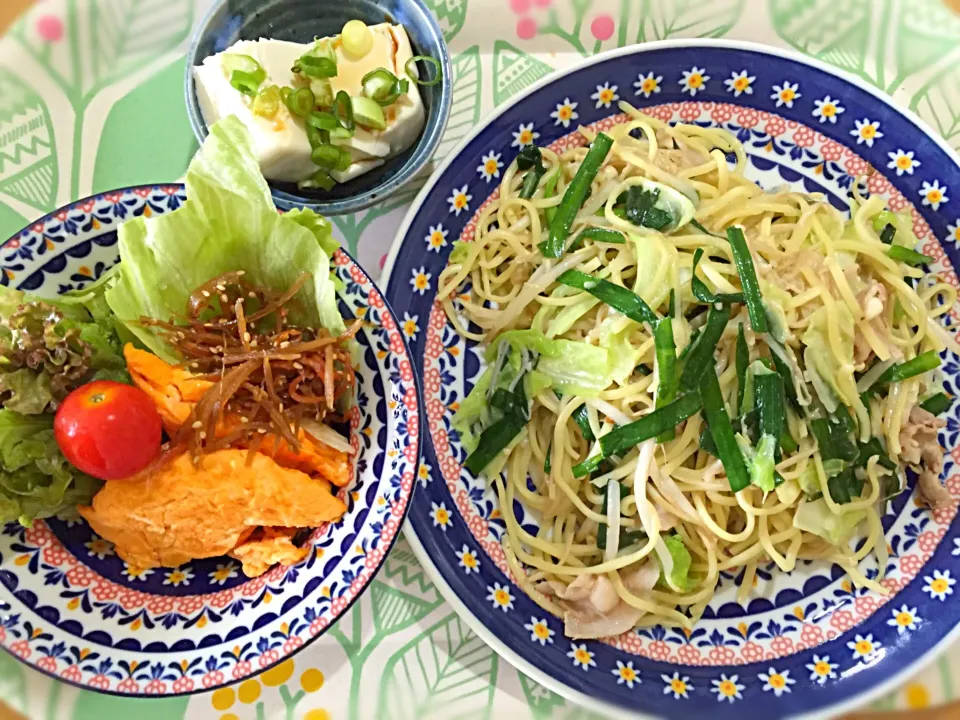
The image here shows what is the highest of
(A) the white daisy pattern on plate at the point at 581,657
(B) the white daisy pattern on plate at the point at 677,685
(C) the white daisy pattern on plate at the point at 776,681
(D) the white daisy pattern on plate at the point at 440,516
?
(D) the white daisy pattern on plate at the point at 440,516

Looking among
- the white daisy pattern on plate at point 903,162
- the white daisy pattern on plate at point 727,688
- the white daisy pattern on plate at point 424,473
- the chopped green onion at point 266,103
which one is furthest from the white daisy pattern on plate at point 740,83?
the white daisy pattern on plate at point 727,688

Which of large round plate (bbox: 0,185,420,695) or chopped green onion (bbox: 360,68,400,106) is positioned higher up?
chopped green onion (bbox: 360,68,400,106)

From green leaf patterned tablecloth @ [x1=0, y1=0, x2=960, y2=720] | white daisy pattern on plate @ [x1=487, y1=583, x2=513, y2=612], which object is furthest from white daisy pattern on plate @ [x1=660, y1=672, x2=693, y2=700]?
white daisy pattern on plate @ [x1=487, y1=583, x2=513, y2=612]

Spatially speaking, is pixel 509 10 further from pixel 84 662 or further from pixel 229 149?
pixel 84 662

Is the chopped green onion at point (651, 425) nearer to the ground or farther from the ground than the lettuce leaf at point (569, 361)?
nearer to the ground

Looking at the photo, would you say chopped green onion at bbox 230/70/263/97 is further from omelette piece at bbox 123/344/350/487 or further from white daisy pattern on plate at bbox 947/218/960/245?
white daisy pattern on plate at bbox 947/218/960/245

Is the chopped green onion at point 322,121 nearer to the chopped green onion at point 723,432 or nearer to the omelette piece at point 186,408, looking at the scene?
the omelette piece at point 186,408

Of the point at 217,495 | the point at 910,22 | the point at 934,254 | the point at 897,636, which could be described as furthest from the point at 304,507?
the point at 910,22
